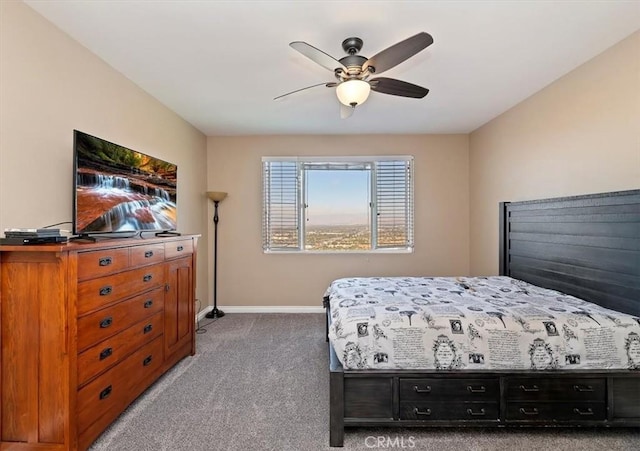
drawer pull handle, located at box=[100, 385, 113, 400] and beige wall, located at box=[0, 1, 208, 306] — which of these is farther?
drawer pull handle, located at box=[100, 385, 113, 400]

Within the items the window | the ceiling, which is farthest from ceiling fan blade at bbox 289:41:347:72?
the window

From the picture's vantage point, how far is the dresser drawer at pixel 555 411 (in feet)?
6.40

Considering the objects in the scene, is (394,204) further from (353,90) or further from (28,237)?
(28,237)

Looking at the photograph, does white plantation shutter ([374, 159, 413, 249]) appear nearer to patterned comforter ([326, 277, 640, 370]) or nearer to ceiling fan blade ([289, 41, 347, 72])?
patterned comforter ([326, 277, 640, 370])

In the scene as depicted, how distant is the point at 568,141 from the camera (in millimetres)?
2785

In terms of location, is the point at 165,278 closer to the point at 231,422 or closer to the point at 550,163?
the point at 231,422

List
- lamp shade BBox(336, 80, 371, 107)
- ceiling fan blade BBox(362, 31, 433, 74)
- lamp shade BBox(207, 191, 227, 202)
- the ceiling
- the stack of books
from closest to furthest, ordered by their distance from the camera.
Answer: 1. the stack of books
2. ceiling fan blade BBox(362, 31, 433, 74)
3. the ceiling
4. lamp shade BBox(336, 80, 371, 107)
5. lamp shade BBox(207, 191, 227, 202)

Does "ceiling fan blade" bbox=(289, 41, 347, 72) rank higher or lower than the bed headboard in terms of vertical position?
higher

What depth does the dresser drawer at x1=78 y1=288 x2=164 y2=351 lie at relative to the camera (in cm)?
180

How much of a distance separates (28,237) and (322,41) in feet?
7.07

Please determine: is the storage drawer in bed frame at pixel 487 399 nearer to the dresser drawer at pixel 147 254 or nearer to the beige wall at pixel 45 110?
the dresser drawer at pixel 147 254

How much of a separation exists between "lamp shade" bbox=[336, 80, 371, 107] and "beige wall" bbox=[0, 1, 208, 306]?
1.89 metres

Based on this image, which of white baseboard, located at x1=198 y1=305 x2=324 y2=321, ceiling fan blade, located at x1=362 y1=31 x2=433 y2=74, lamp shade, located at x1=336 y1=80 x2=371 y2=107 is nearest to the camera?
ceiling fan blade, located at x1=362 y1=31 x2=433 y2=74

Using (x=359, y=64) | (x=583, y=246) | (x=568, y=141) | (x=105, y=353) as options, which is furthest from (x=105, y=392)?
(x=568, y=141)
